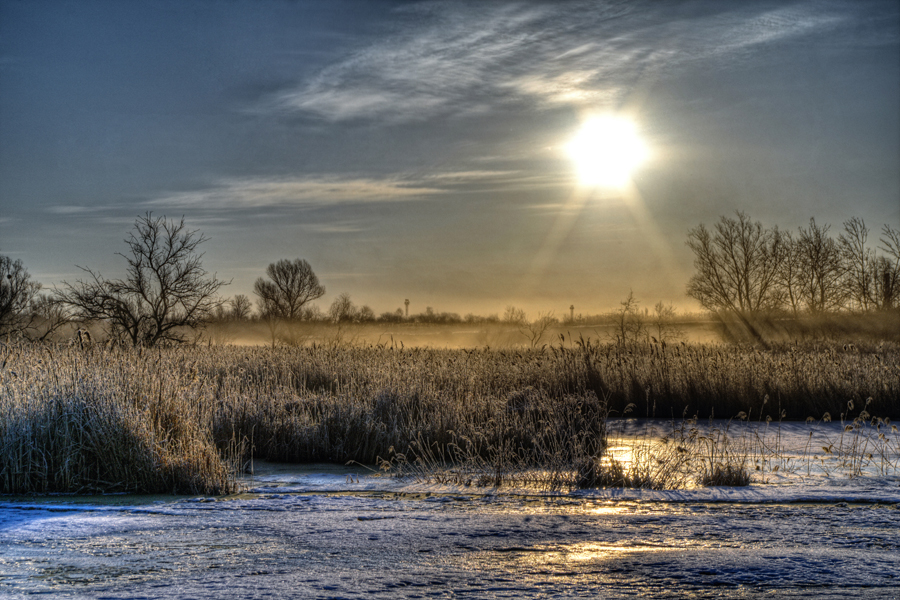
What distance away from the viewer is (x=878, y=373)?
1427cm

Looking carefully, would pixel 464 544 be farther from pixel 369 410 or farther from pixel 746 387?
pixel 746 387

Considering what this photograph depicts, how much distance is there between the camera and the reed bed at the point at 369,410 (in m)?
7.56

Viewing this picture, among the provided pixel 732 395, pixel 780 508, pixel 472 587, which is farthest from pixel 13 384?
pixel 732 395

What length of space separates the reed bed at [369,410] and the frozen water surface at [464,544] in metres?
0.75

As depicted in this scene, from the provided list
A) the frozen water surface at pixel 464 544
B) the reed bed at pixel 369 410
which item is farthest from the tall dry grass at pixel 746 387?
the frozen water surface at pixel 464 544

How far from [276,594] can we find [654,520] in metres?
3.11

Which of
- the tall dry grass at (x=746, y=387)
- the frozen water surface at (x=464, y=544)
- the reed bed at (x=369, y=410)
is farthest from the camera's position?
the tall dry grass at (x=746, y=387)

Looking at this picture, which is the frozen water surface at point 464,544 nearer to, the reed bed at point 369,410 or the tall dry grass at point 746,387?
the reed bed at point 369,410

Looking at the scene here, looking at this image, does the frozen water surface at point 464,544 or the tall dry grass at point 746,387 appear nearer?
the frozen water surface at point 464,544

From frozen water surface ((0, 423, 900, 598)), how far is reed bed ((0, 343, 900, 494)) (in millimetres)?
750

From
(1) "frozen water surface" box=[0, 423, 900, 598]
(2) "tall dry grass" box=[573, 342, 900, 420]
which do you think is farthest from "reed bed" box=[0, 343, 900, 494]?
(1) "frozen water surface" box=[0, 423, 900, 598]

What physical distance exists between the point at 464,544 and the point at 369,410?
5562mm

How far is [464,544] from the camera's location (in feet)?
16.6

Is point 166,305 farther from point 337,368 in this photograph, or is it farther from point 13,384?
point 13,384
